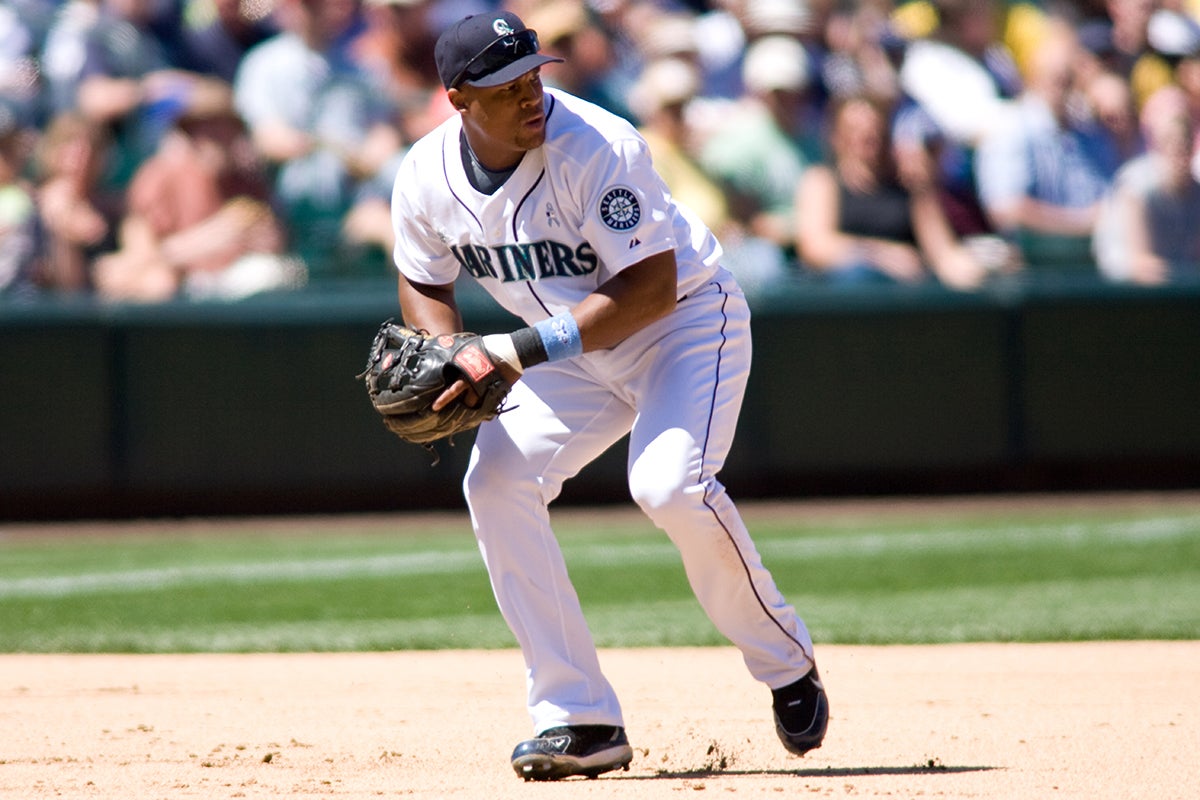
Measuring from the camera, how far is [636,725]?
471 cm

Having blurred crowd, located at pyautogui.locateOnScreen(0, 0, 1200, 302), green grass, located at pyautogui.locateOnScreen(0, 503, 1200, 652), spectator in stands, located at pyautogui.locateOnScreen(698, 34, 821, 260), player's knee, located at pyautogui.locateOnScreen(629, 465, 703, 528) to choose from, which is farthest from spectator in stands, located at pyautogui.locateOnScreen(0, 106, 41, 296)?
player's knee, located at pyautogui.locateOnScreen(629, 465, 703, 528)

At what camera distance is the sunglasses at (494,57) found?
3.80 meters

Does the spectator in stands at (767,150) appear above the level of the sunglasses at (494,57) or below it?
below

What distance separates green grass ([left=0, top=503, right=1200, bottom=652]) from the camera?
21.2 ft

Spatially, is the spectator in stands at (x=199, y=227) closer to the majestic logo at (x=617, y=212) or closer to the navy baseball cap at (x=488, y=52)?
the navy baseball cap at (x=488, y=52)

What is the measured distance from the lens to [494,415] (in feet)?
13.1

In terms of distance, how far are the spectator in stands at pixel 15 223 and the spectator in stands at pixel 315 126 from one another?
4.41 feet

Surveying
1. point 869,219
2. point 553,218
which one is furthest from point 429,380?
point 869,219

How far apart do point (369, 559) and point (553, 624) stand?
4539 millimetres

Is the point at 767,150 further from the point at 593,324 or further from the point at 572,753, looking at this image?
the point at 572,753

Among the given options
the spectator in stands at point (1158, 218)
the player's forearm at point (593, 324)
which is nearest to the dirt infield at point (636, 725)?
the player's forearm at point (593, 324)

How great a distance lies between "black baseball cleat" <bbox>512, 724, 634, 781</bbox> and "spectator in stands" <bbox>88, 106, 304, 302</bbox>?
250 inches

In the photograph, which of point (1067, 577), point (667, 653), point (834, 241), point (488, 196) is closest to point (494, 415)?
point (488, 196)

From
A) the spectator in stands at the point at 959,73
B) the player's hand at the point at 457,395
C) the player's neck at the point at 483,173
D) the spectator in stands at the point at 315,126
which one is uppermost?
the player's neck at the point at 483,173
